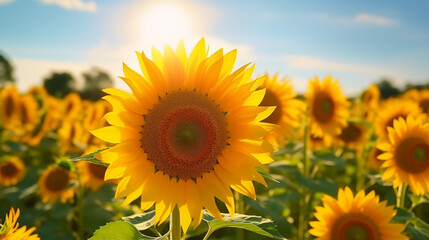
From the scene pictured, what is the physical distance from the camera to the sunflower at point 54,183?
457 centimetres

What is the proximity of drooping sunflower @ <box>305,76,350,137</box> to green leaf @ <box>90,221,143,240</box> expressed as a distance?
3.25 m

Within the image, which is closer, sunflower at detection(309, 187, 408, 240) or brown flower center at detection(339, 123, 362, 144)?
sunflower at detection(309, 187, 408, 240)

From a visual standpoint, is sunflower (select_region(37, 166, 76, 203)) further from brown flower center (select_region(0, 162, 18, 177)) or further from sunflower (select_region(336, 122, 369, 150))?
sunflower (select_region(336, 122, 369, 150))

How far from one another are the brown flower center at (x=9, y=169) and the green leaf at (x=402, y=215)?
4.81 meters

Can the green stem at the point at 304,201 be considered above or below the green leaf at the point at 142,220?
above

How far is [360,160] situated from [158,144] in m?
3.86

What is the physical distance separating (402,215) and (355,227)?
321 millimetres

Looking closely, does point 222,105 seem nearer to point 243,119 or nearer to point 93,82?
point 243,119

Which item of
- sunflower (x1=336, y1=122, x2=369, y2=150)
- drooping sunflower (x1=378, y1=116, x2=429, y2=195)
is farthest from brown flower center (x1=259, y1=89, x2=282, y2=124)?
sunflower (x1=336, y1=122, x2=369, y2=150)

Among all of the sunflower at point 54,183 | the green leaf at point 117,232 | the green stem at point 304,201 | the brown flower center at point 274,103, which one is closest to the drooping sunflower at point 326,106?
the green stem at point 304,201

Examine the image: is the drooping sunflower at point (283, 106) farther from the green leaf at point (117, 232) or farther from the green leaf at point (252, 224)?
the green leaf at point (117, 232)

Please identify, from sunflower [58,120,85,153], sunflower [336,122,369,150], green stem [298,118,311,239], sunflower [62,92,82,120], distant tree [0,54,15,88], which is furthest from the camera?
distant tree [0,54,15,88]

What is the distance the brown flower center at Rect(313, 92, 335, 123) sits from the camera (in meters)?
4.77

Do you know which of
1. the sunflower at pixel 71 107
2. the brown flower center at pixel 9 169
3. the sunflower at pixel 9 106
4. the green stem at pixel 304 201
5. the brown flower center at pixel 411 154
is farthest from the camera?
the sunflower at pixel 71 107
